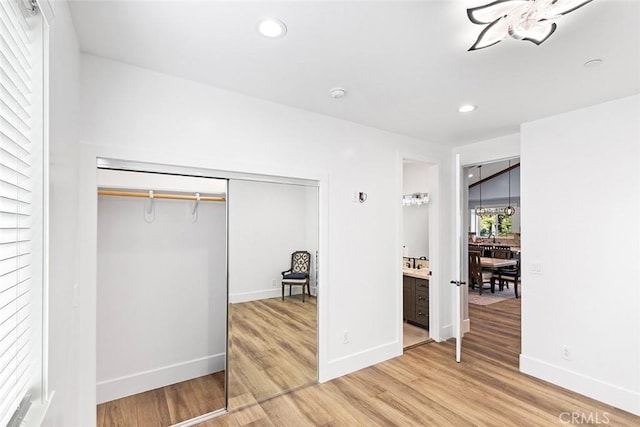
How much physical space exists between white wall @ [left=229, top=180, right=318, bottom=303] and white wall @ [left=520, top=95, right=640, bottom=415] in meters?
2.22

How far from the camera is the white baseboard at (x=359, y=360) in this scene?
2932 millimetres

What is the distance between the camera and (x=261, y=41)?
1780 mm

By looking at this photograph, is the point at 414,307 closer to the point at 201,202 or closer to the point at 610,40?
the point at 201,202

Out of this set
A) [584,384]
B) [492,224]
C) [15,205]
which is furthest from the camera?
[492,224]

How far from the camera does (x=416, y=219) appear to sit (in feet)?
17.4

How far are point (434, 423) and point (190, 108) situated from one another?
9.55 feet

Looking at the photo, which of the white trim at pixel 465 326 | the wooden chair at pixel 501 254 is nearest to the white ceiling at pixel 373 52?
the white trim at pixel 465 326

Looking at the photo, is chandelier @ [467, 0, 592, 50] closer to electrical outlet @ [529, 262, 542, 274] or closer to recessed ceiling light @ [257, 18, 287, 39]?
recessed ceiling light @ [257, 18, 287, 39]

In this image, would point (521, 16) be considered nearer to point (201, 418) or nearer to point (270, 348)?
point (270, 348)

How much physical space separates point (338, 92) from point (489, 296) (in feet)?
19.2

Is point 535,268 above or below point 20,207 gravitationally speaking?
below

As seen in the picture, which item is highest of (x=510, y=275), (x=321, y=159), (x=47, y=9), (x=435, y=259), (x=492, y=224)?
(x=47, y=9)

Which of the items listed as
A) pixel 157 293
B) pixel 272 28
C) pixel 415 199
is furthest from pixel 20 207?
pixel 415 199

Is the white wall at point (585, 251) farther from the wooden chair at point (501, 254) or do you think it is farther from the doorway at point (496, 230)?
the wooden chair at point (501, 254)
